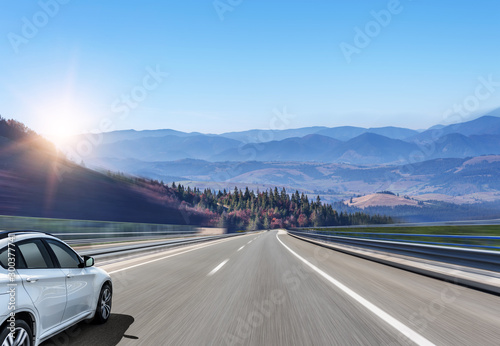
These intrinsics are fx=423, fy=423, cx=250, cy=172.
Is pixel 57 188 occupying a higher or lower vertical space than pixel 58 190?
higher

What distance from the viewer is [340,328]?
5691 millimetres

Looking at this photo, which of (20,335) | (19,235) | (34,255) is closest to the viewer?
(20,335)

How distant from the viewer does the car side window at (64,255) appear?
525 cm

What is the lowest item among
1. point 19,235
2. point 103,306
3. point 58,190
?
point 103,306

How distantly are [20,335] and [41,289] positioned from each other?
0.57m

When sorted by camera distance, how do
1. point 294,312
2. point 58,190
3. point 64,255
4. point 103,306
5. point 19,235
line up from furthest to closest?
point 58,190
point 294,312
point 103,306
point 64,255
point 19,235

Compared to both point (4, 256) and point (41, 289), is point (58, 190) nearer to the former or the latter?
point (41, 289)

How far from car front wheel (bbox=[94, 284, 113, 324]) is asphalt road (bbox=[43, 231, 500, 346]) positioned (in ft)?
0.38

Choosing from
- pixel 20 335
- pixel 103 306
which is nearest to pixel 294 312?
pixel 103 306

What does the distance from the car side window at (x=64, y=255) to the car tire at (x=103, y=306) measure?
63cm

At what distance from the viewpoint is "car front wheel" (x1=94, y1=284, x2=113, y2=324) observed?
5.89 metres

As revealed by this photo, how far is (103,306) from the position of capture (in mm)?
6043

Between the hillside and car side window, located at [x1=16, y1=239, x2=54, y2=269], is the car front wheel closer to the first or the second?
car side window, located at [x1=16, y1=239, x2=54, y2=269]

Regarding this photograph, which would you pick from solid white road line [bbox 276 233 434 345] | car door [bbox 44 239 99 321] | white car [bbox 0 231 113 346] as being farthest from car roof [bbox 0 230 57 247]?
solid white road line [bbox 276 233 434 345]
